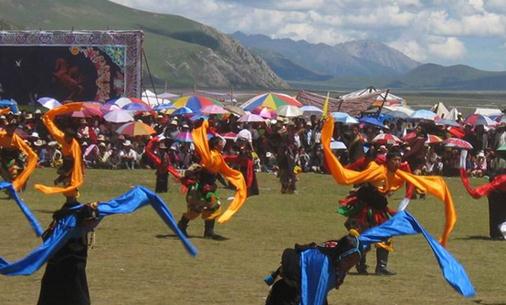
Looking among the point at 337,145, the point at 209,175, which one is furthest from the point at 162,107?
the point at 209,175

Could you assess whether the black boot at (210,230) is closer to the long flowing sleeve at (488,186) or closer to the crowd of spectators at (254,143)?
the long flowing sleeve at (488,186)

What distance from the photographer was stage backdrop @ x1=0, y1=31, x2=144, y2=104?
132ft

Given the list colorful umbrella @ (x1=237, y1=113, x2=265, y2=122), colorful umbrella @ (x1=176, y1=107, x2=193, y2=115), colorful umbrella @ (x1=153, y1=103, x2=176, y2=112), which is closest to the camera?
colorful umbrella @ (x1=237, y1=113, x2=265, y2=122)

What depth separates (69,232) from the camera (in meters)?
8.77

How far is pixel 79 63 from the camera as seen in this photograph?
4034cm

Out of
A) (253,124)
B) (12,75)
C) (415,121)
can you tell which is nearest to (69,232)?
(253,124)

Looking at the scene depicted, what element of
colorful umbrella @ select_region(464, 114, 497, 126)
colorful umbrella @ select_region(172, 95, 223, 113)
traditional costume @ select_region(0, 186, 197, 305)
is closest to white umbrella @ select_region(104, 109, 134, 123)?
colorful umbrella @ select_region(172, 95, 223, 113)

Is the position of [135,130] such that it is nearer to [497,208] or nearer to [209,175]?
[209,175]

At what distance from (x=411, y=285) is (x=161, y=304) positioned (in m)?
3.37

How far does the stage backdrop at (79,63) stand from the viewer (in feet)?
132

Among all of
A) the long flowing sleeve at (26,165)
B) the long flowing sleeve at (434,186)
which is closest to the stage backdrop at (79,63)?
the long flowing sleeve at (26,165)

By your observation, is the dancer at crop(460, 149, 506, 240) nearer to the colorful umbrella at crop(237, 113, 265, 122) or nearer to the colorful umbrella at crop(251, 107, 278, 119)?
the colorful umbrella at crop(237, 113, 265, 122)

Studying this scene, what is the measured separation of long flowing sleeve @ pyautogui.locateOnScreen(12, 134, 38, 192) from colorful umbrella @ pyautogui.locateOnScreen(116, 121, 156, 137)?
9.08m

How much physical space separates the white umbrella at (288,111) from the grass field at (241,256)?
10.9 metres
